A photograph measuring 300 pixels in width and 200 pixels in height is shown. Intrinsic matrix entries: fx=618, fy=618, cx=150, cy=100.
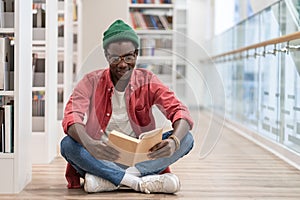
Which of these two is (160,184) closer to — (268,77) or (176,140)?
(176,140)

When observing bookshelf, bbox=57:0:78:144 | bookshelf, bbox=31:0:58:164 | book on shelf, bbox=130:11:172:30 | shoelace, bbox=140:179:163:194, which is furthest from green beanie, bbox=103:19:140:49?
book on shelf, bbox=130:11:172:30

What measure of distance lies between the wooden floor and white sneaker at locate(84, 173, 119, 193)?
4 cm

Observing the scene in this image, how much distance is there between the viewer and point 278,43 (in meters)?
4.59

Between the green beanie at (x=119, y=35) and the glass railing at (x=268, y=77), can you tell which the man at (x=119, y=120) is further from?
the glass railing at (x=268, y=77)

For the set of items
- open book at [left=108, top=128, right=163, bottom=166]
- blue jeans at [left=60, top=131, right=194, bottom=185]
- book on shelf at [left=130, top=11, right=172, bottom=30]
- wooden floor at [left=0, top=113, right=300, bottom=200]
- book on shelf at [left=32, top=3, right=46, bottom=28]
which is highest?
book on shelf at [left=130, top=11, right=172, bottom=30]

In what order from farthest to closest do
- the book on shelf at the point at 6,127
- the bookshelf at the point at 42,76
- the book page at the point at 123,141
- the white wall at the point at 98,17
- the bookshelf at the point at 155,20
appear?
the bookshelf at the point at 155,20, the white wall at the point at 98,17, the bookshelf at the point at 42,76, the book on shelf at the point at 6,127, the book page at the point at 123,141

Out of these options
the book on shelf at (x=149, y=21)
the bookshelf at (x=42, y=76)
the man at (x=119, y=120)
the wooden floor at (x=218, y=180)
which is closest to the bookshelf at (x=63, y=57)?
the bookshelf at (x=42, y=76)

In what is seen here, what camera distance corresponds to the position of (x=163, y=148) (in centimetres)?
288

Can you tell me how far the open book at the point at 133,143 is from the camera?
281 centimetres

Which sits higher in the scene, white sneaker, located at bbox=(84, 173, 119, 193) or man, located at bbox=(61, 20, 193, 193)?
man, located at bbox=(61, 20, 193, 193)

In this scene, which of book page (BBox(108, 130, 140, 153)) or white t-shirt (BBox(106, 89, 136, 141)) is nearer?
book page (BBox(108, 130, 140, 153))

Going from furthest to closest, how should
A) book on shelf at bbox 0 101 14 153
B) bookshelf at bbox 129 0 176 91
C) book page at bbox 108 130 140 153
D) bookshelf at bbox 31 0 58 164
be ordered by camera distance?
bookshelf at bbox 129 0 176 91
bookshelf at bbox 31 0 58 164
book on shelf at bbox 0 101 14 153
book page at bbox 108 130 140 153

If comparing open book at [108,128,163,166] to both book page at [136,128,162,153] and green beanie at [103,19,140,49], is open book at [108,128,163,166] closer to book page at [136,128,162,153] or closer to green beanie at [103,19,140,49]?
book page at [136,128,162,153]

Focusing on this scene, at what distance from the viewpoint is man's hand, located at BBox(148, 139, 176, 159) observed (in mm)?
2877
